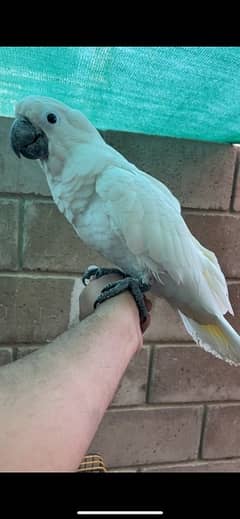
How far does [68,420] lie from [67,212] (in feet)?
1.81

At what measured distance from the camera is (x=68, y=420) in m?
0.55

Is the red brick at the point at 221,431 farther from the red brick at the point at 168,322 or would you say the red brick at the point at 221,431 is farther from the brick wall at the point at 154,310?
the red brick at the point at 168,322

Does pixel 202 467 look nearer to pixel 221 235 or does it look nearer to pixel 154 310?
pixel 154 310

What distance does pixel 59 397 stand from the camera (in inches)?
22.5

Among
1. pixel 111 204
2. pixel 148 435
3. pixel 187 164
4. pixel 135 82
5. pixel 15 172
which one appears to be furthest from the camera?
pixel 148 435

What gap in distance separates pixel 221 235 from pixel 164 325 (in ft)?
1.20

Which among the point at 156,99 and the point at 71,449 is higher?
the point at 156,99

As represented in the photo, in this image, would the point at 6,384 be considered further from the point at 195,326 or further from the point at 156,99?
the point at 156,99

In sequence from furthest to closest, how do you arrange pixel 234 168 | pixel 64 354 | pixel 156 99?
pixel 234 168 < pixel 156 99 < pixel 64 354

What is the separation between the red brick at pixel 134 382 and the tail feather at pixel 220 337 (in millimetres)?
324

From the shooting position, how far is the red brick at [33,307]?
4.59 ft

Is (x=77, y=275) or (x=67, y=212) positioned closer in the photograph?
(x=67, y=212)

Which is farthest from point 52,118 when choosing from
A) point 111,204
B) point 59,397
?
point 59,397
